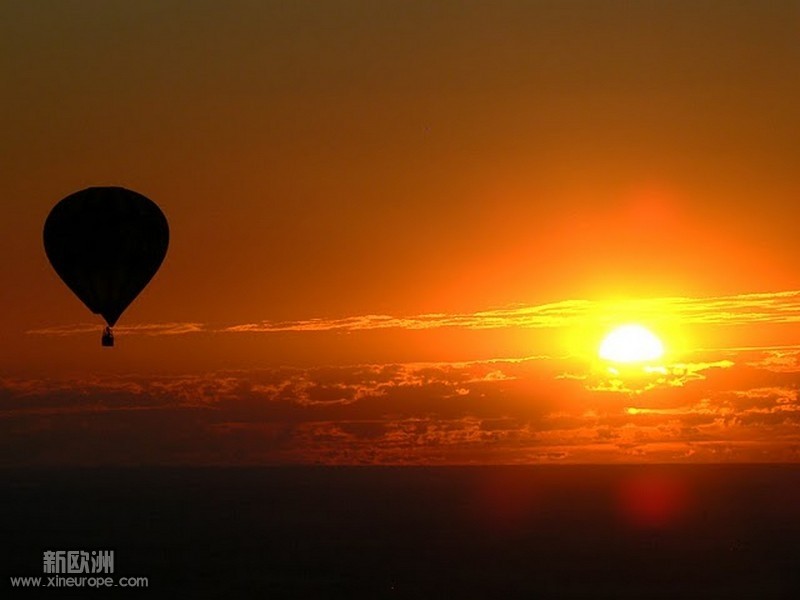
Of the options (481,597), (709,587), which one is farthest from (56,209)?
(709,587)

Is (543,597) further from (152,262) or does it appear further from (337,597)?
(152,262)

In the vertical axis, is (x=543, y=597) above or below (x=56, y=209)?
below

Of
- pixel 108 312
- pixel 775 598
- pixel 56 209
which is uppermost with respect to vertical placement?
pixel 56 209

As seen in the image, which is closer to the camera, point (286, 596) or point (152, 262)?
point (152, 262)
